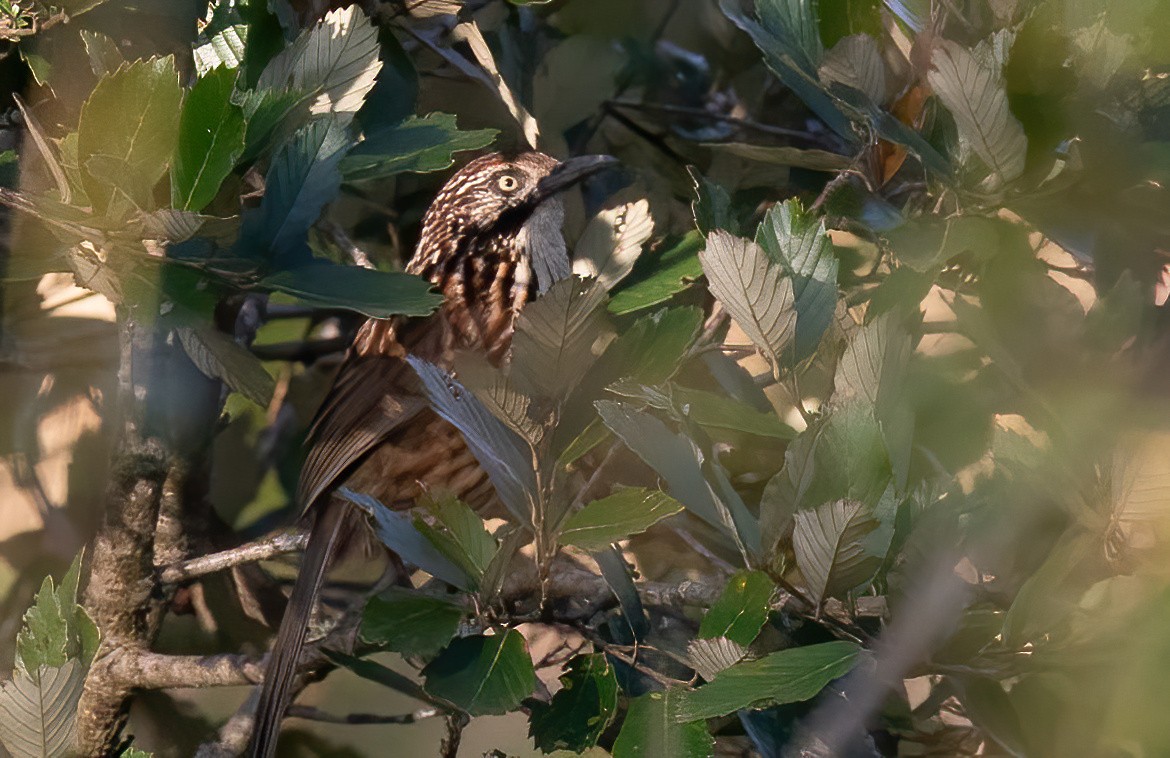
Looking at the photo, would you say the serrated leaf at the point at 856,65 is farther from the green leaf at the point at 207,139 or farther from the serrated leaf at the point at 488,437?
the green leaf at the point at 207,139

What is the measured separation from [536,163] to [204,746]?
1706 mm

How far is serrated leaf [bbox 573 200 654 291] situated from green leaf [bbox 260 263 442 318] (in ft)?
1.14

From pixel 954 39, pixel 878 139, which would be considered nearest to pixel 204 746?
pixel 878 139

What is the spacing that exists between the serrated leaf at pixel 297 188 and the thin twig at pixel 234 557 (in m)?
0.94

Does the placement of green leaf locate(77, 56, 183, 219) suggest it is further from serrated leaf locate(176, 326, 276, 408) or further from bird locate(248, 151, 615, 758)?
bird locate(248, 151, 615, 758)

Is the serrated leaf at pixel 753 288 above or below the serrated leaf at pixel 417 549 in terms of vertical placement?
above

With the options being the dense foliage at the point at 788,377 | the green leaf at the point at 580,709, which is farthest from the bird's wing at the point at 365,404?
the green leaf at the point at 580,709

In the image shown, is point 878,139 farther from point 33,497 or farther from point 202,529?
point 33,497

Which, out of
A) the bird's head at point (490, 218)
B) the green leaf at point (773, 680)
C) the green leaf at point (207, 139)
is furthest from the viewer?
the bird's head at point (490, 218)

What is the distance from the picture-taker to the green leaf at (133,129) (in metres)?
1.57

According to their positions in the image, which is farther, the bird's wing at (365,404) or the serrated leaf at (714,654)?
the bird's wing at (365,404)

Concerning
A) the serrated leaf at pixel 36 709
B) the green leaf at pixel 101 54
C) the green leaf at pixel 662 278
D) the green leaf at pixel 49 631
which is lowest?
the serrated leaf at pixel 36 709

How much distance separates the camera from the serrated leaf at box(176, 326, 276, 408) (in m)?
1.82

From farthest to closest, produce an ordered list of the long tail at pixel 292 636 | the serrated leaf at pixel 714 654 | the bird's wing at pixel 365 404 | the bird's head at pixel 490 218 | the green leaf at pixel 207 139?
the bird's head at pixel 490 218
the bird's wing at pixel 365 404
the long tail at pixel 292 636
the green leaf at pixel 207 139
the serrated leaf at pixel 714 654
